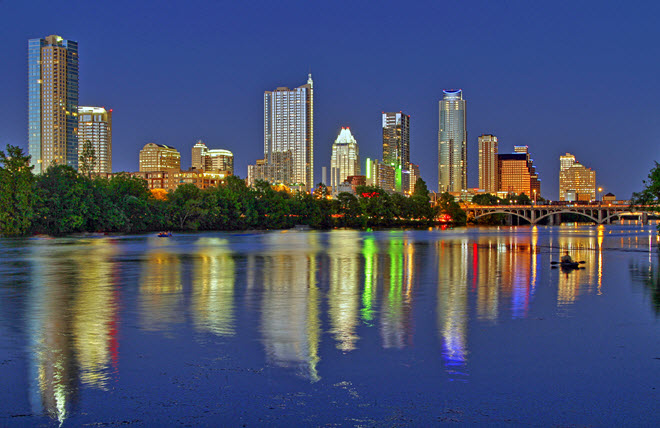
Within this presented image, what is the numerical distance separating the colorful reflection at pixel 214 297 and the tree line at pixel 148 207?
57.4m

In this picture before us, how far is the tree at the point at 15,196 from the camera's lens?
83312 millimetres

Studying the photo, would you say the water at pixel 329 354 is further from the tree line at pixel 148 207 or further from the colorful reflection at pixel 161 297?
the tree line at pixel 148 207

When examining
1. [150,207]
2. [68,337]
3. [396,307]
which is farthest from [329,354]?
[150,207]

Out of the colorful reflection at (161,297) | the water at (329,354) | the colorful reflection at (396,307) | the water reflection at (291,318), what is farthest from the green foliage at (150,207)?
the colorful reflection at (396,307)

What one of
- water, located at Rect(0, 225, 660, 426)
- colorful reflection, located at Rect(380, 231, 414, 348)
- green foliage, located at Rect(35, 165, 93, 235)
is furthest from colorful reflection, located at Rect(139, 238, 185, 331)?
green foliage, located at Rect(35, 165, 93, 235)

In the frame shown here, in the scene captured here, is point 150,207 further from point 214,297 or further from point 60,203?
point 214,297

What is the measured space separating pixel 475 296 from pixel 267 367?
13228 mm

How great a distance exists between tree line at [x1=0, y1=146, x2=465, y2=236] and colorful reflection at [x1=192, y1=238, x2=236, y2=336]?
57.4 m

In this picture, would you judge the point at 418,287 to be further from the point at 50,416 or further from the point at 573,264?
the point at 50,416

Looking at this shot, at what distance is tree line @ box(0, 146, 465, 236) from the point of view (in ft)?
283

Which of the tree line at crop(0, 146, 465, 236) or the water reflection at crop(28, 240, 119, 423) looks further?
the tree line at crop(0, 146, 465, 236)

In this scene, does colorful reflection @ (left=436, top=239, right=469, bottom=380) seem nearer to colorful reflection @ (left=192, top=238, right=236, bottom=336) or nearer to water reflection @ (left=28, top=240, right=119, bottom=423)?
colorful reflection @ (left=192, top=238, right=236, bottom=336)

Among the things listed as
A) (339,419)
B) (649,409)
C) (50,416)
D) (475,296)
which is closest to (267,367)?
(339,419)

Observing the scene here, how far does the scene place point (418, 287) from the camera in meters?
27.4
